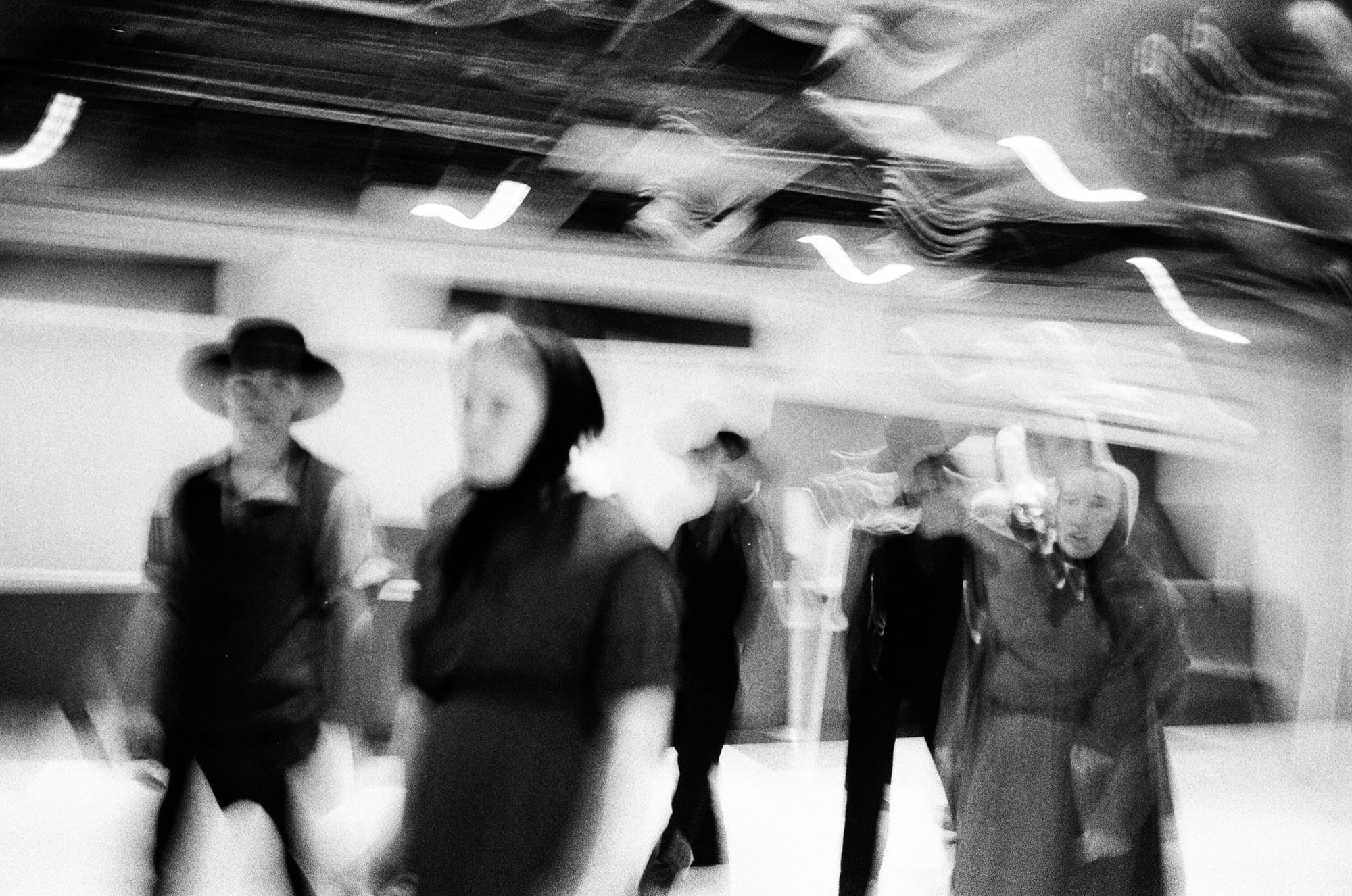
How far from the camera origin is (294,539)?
1856 millimetres

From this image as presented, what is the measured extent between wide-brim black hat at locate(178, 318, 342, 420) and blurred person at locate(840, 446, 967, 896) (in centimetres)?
117

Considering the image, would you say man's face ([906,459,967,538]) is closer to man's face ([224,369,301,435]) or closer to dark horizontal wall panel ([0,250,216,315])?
man's face ([224,369,301,435])

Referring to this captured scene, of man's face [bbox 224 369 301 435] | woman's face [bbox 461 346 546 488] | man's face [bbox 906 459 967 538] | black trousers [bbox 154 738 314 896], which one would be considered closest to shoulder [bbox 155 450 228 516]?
man's face [bbox 224 369 301 435]

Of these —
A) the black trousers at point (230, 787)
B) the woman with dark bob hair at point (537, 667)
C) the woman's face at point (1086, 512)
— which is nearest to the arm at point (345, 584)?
the black trousers at point (230, 787)

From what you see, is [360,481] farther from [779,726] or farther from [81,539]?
[779,726]

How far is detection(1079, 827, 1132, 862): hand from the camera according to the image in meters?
1.94

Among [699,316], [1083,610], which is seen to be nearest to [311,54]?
[699,316]

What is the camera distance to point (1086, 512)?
1979mm

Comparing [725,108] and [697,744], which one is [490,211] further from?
[697,744]

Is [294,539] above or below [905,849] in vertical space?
above

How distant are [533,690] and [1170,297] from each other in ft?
8.32

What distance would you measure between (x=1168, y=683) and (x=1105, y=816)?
0.28 meters

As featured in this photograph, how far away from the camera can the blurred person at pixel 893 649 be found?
2.29 meters

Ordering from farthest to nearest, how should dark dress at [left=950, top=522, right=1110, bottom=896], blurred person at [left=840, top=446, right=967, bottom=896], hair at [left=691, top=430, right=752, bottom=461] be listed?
hair at [left=691, top=430, right=752, bottom=461] < blurred person at [left=840, top=446, right=967, bottom=896] < dark dress at [left=950, top=522, right=1110, bottom=896]
